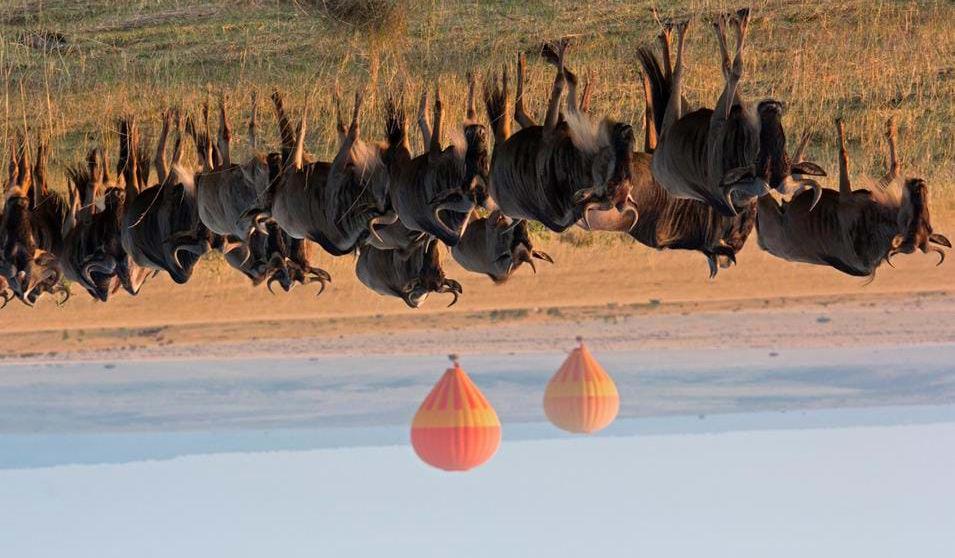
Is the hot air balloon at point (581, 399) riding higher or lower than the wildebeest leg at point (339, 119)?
lower

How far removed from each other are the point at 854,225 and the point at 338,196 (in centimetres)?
382

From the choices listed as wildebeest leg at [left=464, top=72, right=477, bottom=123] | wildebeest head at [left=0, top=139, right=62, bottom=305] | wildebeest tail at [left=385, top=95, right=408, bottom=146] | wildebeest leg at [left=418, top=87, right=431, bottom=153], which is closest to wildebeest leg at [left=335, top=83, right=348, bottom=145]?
wildebeest tail at [left=385, top=95, right=408, bottom=146]

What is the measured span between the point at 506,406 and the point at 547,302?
35.0ft

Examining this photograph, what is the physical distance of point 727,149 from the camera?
9.08 metres

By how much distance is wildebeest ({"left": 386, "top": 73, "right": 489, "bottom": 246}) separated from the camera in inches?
388

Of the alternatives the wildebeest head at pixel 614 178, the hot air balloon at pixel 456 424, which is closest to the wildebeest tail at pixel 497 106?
the wildebeest head at pixel 614 178

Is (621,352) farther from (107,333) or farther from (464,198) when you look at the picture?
(464,198)

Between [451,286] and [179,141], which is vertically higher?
[179,141]

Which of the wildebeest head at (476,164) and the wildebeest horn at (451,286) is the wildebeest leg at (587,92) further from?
the wildebeest horn at (451,286)

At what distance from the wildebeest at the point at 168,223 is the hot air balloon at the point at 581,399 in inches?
482

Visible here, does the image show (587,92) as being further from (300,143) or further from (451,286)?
(300,143)

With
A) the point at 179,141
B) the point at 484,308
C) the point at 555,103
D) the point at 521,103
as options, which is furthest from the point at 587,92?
the point at 484,308

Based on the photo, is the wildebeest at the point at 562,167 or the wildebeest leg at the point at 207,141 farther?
the wildebeest leg at the point at 207,141

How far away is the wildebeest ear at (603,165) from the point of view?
30.0 feet
